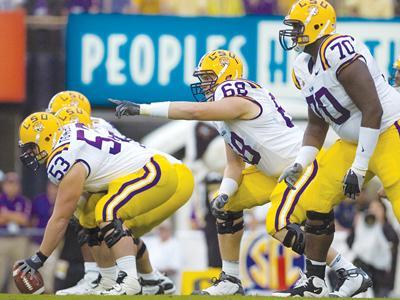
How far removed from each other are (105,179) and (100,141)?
0.89 feet

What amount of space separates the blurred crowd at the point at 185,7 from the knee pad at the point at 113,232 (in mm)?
7848

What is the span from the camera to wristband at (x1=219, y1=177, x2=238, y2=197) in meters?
9.81

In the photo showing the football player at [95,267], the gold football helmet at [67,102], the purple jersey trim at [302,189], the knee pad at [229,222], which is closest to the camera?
the purple jersey trim at [302,189]

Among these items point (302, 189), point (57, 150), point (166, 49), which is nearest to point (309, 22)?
point (302, 189)

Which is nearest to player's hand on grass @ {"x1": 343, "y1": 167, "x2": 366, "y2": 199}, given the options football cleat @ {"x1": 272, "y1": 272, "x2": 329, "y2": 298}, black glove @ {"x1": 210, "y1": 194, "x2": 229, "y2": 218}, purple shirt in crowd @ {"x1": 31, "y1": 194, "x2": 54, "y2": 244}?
football cleat @ {"x1": 272, "y1": 272, "x2": 329, "y2": 298}

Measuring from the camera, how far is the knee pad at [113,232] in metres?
9.88

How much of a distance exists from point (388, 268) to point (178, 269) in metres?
2.23

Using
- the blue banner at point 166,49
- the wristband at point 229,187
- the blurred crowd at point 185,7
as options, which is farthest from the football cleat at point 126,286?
the blurred crowd at point 185,7

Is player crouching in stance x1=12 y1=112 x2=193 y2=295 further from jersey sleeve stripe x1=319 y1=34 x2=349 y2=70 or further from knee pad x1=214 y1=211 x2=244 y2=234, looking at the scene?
jersey sleeve stripe x1=319 y1=34 x2=349 y2=70

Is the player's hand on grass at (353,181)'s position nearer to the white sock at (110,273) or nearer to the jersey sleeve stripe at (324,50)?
the jersey sleeve stripe at (324,50)

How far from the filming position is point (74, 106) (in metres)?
11.4

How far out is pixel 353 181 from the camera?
8.73 m

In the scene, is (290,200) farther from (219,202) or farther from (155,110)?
(155,110)

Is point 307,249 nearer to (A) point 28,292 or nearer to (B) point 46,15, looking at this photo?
(A) point 28,292
